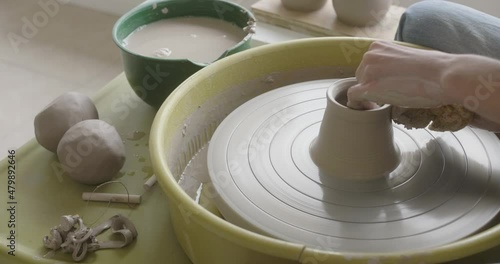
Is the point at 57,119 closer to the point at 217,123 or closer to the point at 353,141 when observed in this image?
the point at 217,123

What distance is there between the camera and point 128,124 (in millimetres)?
1662

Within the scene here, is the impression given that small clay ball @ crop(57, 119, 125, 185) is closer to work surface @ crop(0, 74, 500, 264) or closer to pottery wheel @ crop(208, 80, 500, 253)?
work surface @ crop(0, 74, 500, 264)

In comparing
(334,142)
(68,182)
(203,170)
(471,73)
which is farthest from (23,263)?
(471,73)

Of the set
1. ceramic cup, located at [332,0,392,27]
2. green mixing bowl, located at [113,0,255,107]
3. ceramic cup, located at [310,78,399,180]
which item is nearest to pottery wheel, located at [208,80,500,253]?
ceramic cup, located at [310,78,399,180]

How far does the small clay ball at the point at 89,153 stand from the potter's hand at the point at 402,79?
615 millimetres

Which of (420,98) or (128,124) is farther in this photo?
(128,124)

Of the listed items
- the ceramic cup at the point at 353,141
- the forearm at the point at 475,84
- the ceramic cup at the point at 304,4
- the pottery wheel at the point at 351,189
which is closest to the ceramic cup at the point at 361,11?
the ceramic cup at the point at 304,4

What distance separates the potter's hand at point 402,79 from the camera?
1081mm

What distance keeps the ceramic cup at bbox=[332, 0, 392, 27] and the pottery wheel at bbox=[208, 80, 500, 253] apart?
774 millimetres

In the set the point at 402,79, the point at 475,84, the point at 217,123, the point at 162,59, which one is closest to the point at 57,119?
the point at 162,59

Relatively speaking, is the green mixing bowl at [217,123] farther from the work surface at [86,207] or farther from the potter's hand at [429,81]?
the potter's hand at [429,81]

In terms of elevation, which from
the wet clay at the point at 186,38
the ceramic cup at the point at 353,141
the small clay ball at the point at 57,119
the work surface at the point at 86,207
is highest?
the ceramic cup at the point at 353,141

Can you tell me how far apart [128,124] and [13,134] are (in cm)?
83

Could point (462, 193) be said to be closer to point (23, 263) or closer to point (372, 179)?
point (372, 179)
